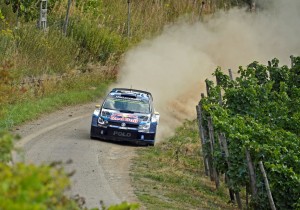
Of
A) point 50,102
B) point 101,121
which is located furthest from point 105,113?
point 50,102

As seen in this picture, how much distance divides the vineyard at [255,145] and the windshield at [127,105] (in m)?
3.45

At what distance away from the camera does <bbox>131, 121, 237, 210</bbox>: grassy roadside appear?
17.6 metres

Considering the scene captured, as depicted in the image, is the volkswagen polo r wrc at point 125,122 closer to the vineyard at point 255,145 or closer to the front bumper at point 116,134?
the front bumper at point 116,134

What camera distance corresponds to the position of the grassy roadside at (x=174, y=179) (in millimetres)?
17641

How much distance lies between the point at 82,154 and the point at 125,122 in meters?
3.73

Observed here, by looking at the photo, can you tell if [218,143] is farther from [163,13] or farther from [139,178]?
[163,13]

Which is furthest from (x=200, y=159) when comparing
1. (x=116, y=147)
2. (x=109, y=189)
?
(x=109, y=189)

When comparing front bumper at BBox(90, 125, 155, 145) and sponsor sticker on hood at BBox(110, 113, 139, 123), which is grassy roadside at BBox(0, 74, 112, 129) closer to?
front bumper at BBox(90, 125, 155, 145)

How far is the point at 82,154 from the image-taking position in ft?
74.4

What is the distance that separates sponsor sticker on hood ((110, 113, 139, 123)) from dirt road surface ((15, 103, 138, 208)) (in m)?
0.88

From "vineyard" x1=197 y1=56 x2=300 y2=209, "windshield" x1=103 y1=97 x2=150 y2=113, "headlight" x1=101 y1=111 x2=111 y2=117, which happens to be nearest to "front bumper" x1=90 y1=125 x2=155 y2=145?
"headlight" x1=101 y1=111 x2=111 y2=117

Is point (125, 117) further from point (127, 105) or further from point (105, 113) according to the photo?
point (127, 105)

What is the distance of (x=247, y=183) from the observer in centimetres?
1856

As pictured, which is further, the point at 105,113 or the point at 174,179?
the point at 105,113
